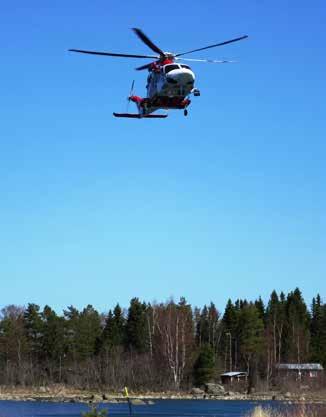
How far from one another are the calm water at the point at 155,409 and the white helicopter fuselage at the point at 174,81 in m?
38.3

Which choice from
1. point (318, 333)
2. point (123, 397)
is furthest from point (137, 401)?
point (318, 333)

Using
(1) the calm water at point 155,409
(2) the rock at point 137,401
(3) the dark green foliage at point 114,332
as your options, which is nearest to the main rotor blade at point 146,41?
(1) the calm water at point 155,409

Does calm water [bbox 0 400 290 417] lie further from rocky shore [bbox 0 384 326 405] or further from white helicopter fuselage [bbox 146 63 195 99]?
white helicopter fuselage [bbox 146 63 195 99]

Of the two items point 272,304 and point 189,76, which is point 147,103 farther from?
point 272,304

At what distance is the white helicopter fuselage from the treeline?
79018 millimetres

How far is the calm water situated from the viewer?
75688mm

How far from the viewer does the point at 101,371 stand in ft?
404

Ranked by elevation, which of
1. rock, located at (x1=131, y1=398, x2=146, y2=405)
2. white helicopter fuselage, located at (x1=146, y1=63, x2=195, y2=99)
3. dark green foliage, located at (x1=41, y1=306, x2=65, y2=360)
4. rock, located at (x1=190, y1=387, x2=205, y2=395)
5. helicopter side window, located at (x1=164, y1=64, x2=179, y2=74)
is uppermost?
helicopter side window, located at (x1=164, y1=64, x2=179, y2=74)

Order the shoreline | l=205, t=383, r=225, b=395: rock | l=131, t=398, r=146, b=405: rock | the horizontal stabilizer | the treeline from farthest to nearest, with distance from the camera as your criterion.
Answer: the treeline
l=205, t=383, r=225, b=395: rock
the shoreline
l=131, t=398, r=146, b=405: rock
the horizontal stabilizer

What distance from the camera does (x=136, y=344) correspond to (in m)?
126

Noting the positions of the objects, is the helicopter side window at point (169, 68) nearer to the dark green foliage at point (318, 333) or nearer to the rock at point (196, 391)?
the rock at point (196, 391)

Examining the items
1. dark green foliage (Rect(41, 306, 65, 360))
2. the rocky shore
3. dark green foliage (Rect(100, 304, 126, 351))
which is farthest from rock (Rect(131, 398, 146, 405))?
dark green foliage (Rect(41, 306, 65, 360))

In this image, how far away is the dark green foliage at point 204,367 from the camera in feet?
366

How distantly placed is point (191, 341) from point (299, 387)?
54.2 ft
